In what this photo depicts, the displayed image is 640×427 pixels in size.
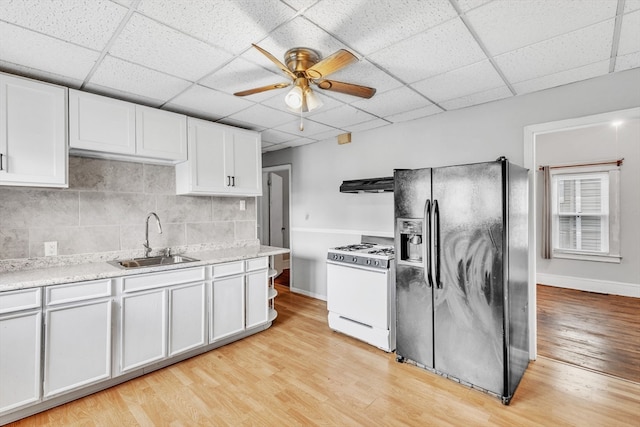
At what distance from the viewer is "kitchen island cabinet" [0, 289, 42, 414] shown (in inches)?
77.8

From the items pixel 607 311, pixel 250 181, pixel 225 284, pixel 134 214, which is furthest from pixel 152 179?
pixel 607 311

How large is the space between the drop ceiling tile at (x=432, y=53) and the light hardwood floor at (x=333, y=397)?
251cm

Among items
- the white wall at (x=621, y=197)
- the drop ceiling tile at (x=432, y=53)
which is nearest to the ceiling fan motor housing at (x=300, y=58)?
the drop ceiling tile at (x=432, y=53)

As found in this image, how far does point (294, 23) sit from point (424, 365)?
9.24ft

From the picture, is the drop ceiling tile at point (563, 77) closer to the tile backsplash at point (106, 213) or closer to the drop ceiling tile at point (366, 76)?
the drop ceiling tile at point (366, 76)

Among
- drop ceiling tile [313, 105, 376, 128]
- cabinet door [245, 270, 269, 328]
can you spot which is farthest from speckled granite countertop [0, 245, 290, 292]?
drop ceiling tile [313, 105, 376, 128]

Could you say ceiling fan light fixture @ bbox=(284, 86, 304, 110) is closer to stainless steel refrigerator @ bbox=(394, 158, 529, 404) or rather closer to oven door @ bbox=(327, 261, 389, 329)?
stainless steel refrigerator @ bbox=(394, 158, 529, 404)

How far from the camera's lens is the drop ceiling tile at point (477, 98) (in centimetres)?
278

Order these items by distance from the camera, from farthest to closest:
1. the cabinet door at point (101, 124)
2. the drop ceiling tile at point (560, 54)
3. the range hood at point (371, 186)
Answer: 1. the range hood at point (371, 186)
2. the cabinet door at point (101, 124)
3. the drop ceiling tile at point (560, 54)

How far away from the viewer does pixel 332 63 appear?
1.80 metres

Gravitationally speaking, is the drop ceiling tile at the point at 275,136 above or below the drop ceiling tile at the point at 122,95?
above

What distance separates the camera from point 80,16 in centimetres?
166

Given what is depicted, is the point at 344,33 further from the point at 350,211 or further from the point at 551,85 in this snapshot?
the point at 350,211

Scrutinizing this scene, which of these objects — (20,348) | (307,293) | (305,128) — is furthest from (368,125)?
(20,348)
